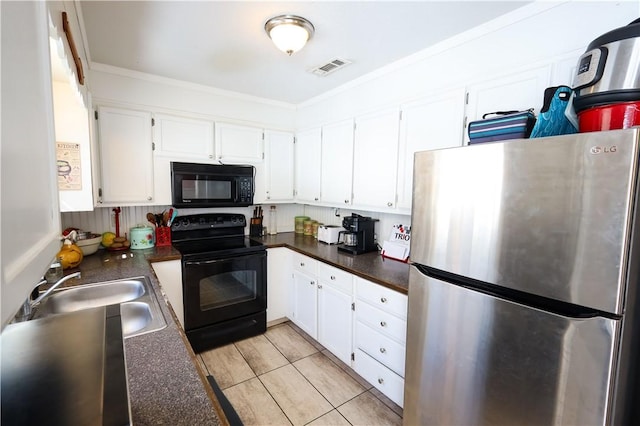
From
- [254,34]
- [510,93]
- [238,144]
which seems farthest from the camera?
[238,144]

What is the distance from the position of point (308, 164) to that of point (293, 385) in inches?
82.3

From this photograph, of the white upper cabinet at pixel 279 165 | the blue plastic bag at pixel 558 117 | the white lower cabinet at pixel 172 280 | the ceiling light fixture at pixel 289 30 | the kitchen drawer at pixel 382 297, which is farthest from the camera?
the white upper cabinet at pixel 279 165

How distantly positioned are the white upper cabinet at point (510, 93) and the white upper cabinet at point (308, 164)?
1552 mm

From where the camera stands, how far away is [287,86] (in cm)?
274

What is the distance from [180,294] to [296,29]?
2.17m

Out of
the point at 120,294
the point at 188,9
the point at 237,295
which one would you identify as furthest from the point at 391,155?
the point at 120,294

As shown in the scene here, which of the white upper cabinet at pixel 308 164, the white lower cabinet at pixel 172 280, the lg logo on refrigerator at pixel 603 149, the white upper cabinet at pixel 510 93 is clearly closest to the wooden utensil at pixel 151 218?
the white lower cabinet at pixel 172 280

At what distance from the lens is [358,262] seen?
2.28 m

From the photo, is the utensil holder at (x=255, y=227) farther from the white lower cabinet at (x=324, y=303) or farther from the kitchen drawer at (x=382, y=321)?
the kitchen drawer at (x=382, y=321)

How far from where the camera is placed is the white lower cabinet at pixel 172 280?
2.32m

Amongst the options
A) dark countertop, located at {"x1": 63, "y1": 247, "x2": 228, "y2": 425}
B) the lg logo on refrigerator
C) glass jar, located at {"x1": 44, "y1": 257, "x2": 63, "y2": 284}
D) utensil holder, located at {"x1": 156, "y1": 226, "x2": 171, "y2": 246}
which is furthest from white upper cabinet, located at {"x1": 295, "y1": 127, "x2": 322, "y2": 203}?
the lg logo on refrigerator

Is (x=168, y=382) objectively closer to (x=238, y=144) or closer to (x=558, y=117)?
(x=558, y=117)

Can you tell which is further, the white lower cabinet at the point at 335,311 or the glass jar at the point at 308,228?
the glass jar at the point at 308,228

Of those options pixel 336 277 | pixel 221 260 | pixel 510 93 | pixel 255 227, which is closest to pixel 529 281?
pixel 510 93
